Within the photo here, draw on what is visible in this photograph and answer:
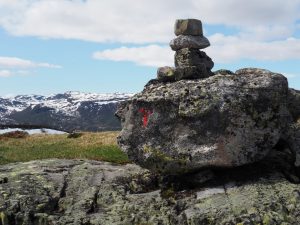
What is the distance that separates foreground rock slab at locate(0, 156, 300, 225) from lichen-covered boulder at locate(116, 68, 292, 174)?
0.90 metres

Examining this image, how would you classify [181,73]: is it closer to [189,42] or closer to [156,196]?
[189,42]

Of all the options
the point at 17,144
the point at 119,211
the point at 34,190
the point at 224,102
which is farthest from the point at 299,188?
the point at 17,144

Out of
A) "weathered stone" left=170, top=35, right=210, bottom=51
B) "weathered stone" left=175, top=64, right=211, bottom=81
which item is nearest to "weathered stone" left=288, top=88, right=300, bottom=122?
"weathered stone" left=175, top=64, right=211, bottom=81

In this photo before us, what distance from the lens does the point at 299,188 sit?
15594 mm

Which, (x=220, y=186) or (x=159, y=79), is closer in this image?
(x=220, y=186)

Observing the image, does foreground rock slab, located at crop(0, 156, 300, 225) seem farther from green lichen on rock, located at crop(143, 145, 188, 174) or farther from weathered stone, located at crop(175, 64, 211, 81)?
weathered stone, located at crop(175, 64, 211, 81)

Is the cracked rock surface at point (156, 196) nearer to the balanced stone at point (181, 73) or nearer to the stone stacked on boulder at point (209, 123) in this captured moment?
the stone stacked on boulder at point (209, 123)

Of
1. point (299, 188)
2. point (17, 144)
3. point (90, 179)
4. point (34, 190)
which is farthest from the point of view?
point (17, 144)

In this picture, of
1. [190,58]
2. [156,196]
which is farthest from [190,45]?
[156,196]

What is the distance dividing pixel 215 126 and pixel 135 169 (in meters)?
5.86

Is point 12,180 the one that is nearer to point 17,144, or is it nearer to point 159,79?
point 159,79

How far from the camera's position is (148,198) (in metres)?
16.6

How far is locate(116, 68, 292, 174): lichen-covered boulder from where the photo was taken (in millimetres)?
16266

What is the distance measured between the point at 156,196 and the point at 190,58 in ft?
21.5
